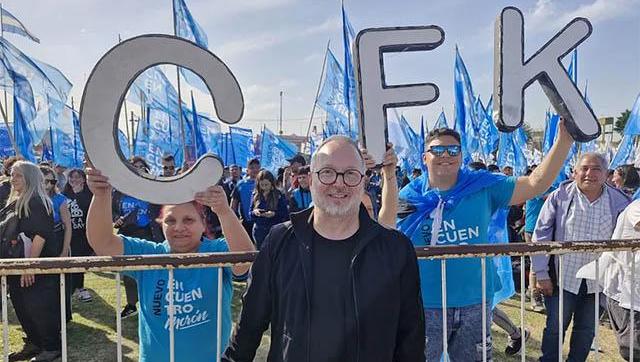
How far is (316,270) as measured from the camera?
5.53 ft

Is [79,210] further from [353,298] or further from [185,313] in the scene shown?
[353,298]

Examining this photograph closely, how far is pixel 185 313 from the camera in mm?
2180

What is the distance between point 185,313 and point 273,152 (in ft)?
38.2

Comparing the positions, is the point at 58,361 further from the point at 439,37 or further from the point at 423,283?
the point at 439,37

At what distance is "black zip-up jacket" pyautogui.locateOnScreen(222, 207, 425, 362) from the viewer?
64.5 inches

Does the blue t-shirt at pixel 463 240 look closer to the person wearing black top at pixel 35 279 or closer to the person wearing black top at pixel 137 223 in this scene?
the person wearing black top at pixel 35 279

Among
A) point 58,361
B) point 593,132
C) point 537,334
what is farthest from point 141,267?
point 537,334

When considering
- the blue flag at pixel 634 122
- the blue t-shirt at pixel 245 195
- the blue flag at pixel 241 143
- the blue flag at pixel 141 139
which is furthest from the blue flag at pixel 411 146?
the blue t-shirt at pixel 245 195

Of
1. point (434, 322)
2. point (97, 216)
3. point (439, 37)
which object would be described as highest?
point (439, 37)

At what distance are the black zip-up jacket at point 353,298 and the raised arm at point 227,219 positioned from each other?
35 centimetres

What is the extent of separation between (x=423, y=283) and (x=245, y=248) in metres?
1.15

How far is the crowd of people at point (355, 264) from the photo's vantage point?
1.67 metres

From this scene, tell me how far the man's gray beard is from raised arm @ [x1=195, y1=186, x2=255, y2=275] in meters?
0.54

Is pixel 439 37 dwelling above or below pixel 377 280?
above
